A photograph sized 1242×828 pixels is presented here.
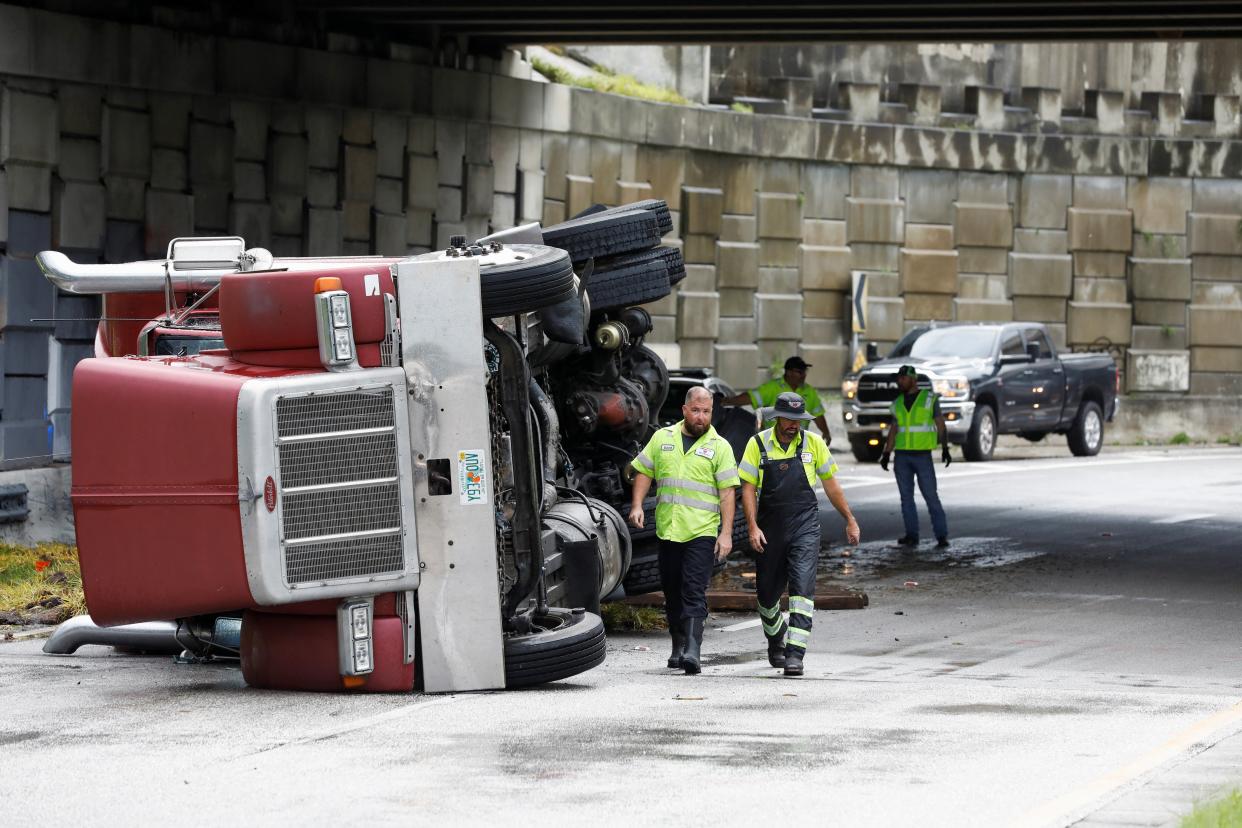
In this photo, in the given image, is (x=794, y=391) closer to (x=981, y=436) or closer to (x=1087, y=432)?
(x=981, y=436)

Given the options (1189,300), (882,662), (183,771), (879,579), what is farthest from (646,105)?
(183,771)

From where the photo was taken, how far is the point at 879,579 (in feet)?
57.9

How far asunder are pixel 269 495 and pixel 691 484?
320 cm

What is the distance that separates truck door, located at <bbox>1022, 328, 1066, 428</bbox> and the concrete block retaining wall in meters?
5.01

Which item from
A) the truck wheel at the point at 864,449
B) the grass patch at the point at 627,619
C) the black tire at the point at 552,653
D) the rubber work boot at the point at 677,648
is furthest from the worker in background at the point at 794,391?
the truck wheel at the point at 864,449

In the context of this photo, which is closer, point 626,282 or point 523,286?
point 523,286

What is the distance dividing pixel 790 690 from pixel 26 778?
442 cm

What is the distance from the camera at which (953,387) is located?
2947 cm

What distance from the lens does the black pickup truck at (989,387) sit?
29.8 m

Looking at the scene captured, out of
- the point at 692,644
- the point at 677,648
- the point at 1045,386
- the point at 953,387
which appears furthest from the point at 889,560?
the point at 1045,386

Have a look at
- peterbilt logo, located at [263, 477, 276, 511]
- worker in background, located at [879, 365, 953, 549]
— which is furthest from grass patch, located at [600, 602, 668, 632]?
worker in background, located at [879, 365, 953, 549]

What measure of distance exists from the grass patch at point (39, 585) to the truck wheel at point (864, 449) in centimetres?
1563

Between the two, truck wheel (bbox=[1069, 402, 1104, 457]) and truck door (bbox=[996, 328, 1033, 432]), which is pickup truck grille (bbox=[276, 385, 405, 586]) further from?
truck wheel (bbox=[1069, 402, 1104, 457])

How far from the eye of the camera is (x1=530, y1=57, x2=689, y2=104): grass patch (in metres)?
29.7
